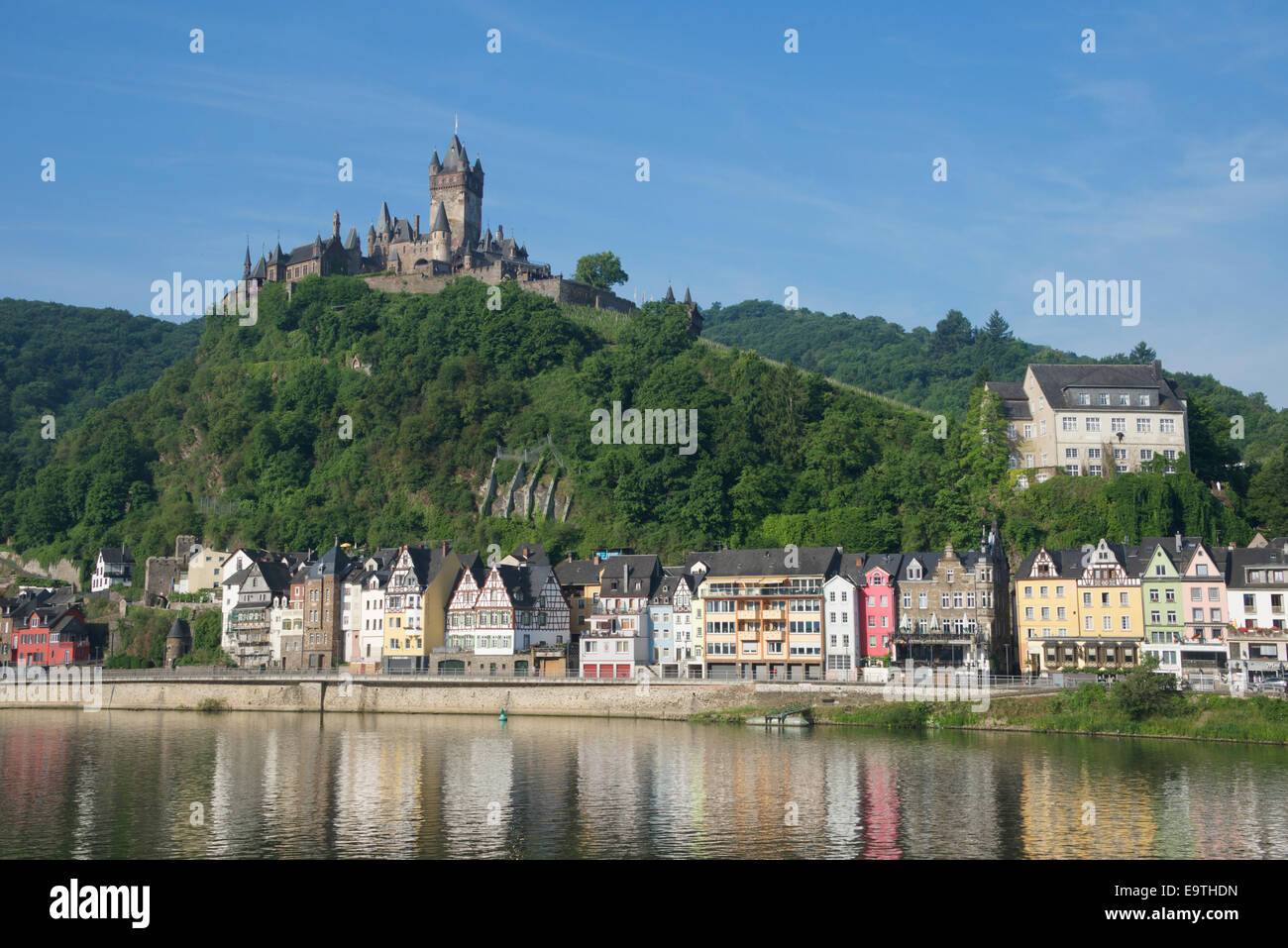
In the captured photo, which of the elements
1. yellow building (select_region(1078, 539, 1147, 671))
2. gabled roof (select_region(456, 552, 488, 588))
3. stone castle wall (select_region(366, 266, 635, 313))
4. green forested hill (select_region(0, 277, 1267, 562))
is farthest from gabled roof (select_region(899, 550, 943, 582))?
stone castle wall (select_region(366, 266, 635, 313))

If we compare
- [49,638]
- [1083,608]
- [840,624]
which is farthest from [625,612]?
[49,638]

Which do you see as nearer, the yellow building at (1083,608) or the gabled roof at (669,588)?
the yellow building at (1083,608)

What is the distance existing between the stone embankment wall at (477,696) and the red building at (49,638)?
1442 cm

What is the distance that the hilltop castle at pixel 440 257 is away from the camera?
449 feet

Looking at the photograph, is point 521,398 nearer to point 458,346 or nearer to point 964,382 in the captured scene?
point 458,346

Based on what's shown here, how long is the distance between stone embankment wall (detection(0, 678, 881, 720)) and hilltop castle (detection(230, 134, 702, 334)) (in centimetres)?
6459

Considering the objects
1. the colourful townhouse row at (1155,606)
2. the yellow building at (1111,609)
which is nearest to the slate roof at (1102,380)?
the colourful townhouse row at (1155,606)

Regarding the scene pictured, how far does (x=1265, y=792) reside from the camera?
1618 inches

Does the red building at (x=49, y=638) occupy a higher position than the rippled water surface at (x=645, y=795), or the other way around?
the red building at (x=49, y=638)

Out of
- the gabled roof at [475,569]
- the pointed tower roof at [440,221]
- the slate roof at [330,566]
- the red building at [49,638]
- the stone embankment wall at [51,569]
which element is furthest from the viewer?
the pointed tower roof at [440,221]

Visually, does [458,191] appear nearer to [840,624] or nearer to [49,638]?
[49,638]

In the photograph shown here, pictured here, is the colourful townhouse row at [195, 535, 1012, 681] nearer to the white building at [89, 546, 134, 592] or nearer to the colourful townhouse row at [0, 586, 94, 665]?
the colourful townhouse row at [0, 586, 94, 665]

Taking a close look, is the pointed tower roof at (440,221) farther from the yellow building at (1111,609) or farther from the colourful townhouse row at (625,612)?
the yellow building at (1111,609)

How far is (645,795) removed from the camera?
42.4 metres
